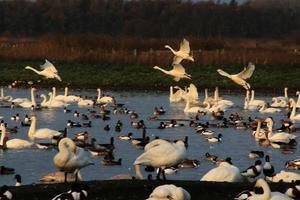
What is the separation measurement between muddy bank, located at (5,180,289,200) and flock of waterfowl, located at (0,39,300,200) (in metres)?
0.30

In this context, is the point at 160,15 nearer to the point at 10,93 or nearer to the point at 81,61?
the point at 81,61

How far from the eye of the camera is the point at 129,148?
21.9 meters

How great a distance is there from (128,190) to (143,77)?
3114 cm

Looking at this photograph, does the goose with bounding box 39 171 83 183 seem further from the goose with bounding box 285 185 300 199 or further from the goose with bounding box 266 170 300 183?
the goose with bounding box 285 185 300 199

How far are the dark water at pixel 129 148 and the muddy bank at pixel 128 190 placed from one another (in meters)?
3.09

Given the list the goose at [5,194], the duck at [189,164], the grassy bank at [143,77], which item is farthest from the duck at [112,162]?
the grassy bank at [143,77]

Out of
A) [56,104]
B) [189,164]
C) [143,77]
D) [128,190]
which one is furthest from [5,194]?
[143,77]

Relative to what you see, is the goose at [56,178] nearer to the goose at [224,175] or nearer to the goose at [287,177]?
the goose at [224,175]

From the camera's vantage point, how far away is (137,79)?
43781 mm

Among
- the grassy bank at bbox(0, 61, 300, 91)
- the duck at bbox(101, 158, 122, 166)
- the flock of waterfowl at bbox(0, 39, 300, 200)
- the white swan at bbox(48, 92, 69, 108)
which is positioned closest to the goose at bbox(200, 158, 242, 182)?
the flock of waterfowl at bbox(0, 39, 300, 200)

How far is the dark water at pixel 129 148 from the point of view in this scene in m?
17.8

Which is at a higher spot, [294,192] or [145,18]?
[145,18]

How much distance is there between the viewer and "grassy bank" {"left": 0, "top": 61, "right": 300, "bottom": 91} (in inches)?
1706

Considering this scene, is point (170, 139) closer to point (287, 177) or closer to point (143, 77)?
point (287, 177)
